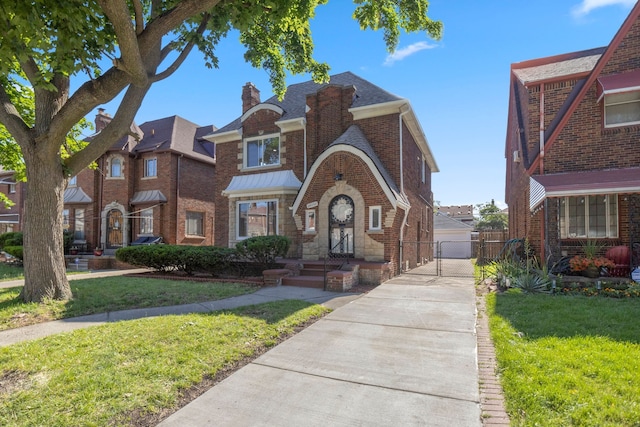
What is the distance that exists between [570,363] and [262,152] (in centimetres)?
1454

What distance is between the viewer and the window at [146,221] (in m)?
20.6

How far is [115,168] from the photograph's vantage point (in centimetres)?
2152

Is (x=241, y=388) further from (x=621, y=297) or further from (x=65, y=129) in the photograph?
(x=621, y=297)

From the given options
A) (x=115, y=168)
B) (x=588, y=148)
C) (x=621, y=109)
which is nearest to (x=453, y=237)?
(x=588, y=148)

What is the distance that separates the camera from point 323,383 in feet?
13.1

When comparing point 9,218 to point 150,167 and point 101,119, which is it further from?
point 150,167

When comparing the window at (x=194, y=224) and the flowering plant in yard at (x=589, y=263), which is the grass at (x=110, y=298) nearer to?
the flowering plant in yard at (x=589, y=263)

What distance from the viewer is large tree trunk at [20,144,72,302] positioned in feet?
22.7

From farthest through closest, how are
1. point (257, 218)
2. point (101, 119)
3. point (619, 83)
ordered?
point (101, 119), point (257, 218), point (619, 83)

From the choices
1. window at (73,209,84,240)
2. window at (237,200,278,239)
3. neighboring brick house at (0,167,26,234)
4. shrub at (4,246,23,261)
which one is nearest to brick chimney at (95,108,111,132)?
window at (73,209,84,240)

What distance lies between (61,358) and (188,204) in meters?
17.9

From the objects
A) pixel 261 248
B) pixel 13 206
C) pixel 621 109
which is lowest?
pixel 261 248

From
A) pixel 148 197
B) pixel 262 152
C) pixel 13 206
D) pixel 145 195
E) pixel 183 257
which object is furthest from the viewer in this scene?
pixel 13 206

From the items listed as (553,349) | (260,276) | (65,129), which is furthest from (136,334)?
(260,276)
